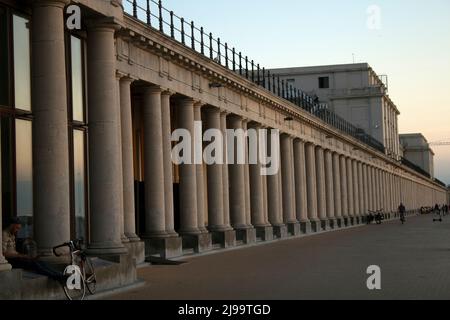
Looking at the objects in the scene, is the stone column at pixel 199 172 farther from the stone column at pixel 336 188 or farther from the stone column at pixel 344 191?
the stone column at pixel 344 191

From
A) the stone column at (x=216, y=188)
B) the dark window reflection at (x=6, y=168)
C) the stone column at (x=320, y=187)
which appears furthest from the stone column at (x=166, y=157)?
the stone column at (x=320, y=187)

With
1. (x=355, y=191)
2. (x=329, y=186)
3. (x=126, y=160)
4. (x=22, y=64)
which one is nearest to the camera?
(x=22, y=64)

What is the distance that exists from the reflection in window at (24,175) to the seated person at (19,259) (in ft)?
8.80

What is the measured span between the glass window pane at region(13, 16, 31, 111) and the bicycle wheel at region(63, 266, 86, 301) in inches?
198

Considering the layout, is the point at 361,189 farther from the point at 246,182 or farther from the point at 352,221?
the point at 246,182

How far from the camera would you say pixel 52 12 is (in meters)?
19.5

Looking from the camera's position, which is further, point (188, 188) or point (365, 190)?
point (365, 190)

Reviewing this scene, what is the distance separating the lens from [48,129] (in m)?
19.3

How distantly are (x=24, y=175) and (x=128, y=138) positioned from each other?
8324 millimetres

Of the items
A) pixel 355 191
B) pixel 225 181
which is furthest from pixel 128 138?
pixel 355 191
